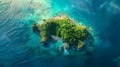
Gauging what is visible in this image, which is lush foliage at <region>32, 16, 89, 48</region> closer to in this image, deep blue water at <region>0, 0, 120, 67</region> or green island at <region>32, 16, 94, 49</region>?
green island at <region>32, 16, 94, 49</region>

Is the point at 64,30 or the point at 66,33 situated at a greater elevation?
the point at 64,30

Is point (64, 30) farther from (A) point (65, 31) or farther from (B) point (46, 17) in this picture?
(B) point (46, 17)


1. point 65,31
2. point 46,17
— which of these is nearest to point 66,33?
point 65,31

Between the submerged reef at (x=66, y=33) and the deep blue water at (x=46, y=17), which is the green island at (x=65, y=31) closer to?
the submerged reef at (x=66, y=33)

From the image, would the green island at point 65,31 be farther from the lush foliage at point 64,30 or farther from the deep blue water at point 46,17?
the deep blue water at point 46,17

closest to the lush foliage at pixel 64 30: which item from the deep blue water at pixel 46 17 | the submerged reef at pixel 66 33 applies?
the submerged reef at pixel 66 33

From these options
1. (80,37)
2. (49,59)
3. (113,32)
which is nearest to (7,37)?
(49,59)
